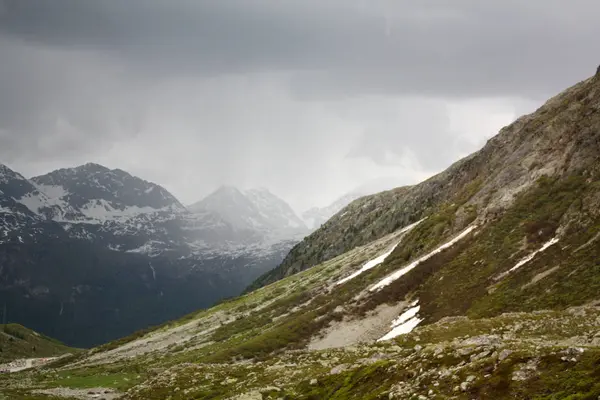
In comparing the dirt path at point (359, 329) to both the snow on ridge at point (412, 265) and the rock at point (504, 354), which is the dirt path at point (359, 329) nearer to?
the snow on ridge at point (412, 265)

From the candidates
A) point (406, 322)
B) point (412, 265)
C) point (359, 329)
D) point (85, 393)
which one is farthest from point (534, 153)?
point (85, 393)

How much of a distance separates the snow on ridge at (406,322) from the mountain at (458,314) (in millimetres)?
389

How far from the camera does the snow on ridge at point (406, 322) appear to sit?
74.6m

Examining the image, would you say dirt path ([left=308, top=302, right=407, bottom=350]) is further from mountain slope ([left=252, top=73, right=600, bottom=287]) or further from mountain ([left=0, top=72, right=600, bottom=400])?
mountain slope ([left=252, top=73, right=600, bottom=287])

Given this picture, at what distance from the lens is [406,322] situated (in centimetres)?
7831

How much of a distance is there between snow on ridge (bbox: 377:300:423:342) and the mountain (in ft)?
1.28

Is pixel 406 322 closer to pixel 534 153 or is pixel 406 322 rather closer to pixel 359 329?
pixel 359 329

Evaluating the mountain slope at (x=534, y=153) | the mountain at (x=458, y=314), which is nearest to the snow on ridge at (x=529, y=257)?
the mountain at (x=458, y=314)

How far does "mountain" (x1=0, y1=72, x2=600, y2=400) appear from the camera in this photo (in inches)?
1072

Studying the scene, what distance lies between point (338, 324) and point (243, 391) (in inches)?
1785

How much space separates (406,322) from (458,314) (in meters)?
10.4

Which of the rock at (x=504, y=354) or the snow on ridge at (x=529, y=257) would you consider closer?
the rock at (x=504, y=354)

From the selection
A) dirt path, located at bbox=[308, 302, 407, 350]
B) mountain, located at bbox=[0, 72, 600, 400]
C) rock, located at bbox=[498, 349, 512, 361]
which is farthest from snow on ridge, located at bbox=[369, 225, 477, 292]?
rock, located at bbox=[498, 349, 512, 361]

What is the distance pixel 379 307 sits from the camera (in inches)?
3521
